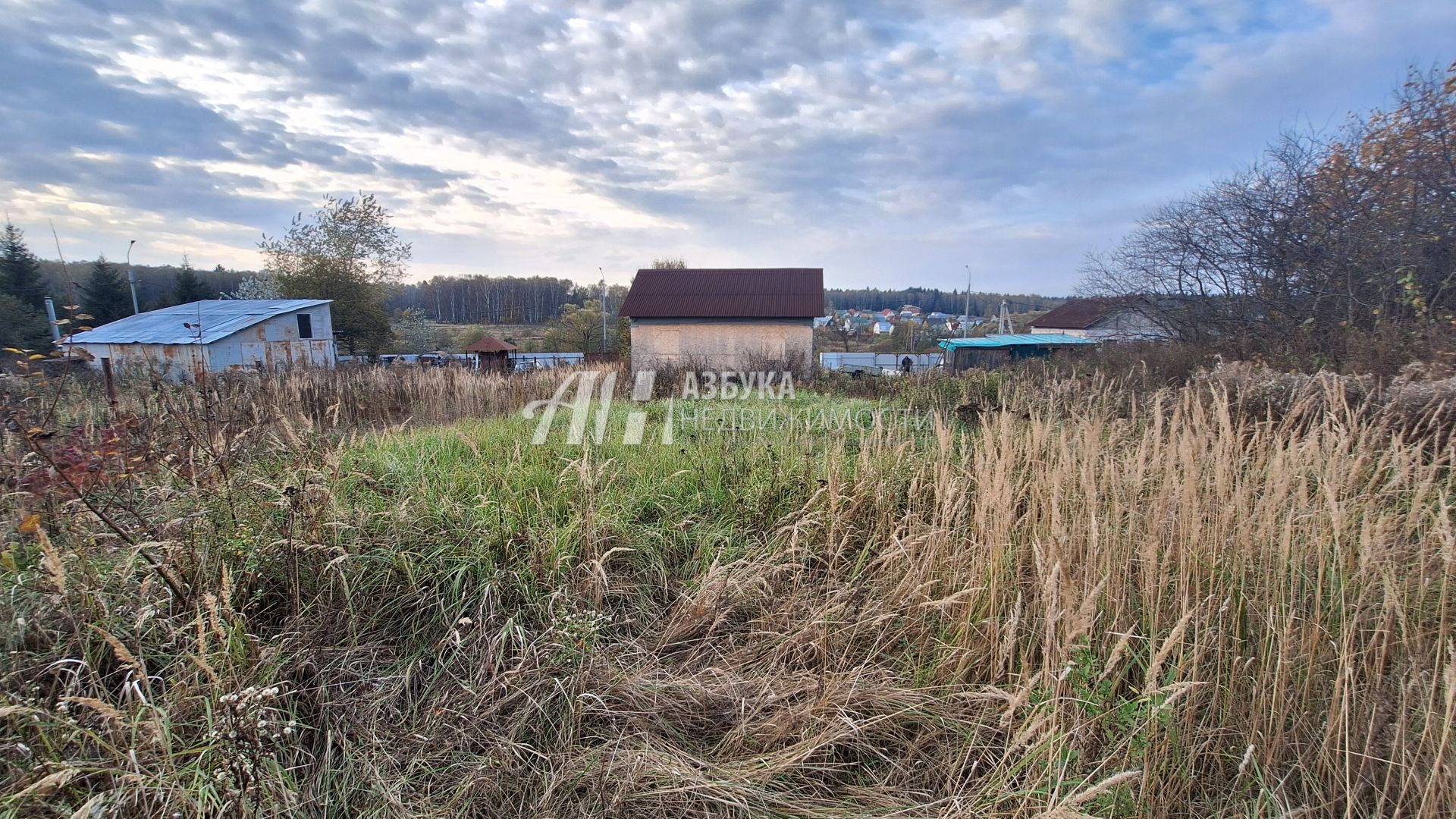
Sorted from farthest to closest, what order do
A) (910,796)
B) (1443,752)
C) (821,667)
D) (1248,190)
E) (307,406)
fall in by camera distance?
(1248,190), (307,406), (821,667), (910,796), (1443,752)

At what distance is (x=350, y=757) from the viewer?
1.72m

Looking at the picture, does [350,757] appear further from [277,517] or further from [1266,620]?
[1266,620]

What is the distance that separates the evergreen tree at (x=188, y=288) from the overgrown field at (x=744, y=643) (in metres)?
40.9

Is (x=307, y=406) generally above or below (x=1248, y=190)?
below

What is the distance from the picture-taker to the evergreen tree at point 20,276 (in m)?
25.1

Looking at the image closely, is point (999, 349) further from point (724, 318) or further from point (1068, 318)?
point (1068, 318)

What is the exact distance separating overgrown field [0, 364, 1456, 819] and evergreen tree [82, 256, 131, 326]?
134 feet

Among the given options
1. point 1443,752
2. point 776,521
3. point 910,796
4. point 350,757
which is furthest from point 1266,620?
point 350,757

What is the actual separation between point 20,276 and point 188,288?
6.72m

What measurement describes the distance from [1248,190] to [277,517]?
13182 mm

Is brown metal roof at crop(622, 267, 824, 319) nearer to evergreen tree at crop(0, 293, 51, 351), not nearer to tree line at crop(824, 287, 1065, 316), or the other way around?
evergreen tree at crop(0, 293, 51, 351)

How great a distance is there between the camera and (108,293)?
30.1m

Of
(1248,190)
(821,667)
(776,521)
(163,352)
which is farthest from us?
(163,352)

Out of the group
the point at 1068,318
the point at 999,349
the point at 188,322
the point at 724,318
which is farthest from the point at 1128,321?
the point at 188,322
